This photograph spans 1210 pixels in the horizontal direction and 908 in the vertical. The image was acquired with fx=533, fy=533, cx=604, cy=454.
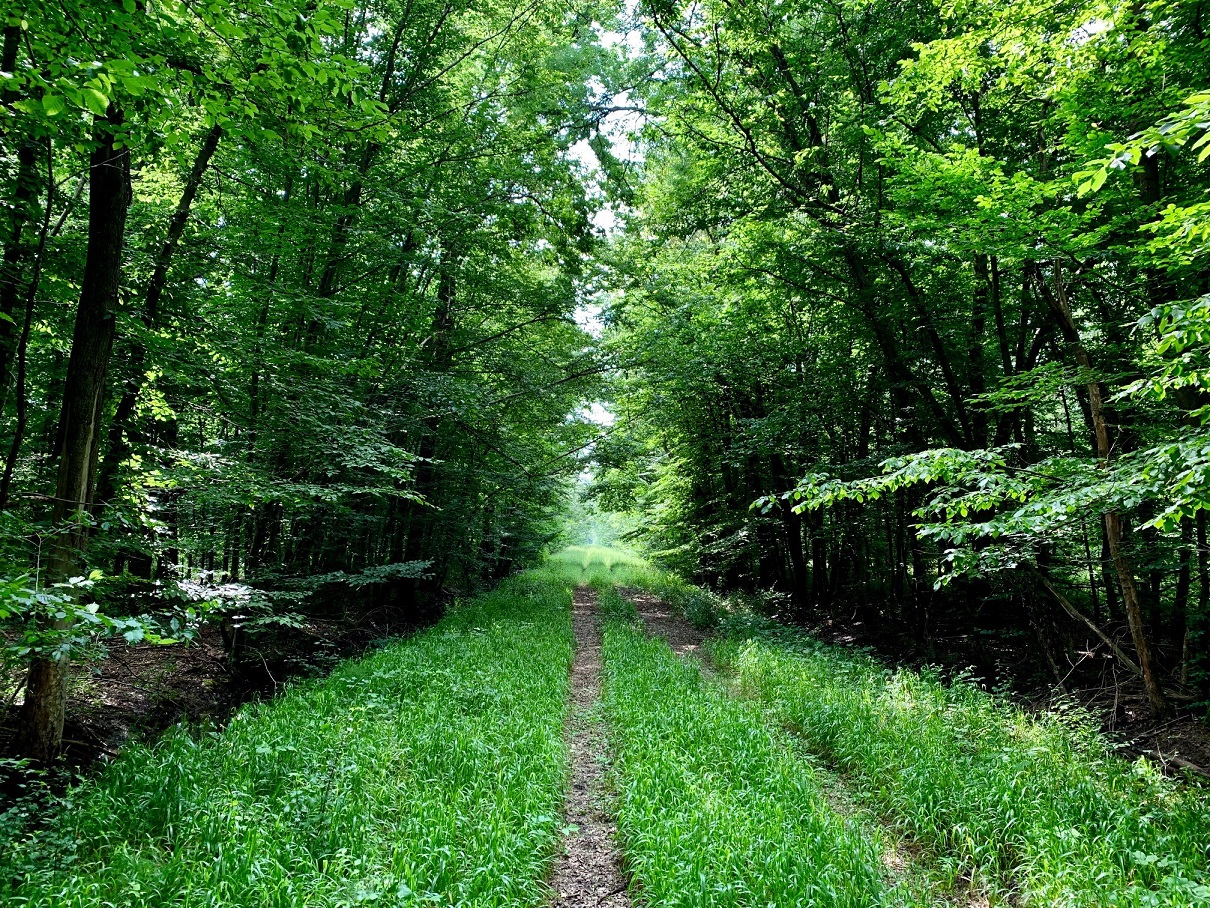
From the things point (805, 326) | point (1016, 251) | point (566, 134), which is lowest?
point (1016, 251)

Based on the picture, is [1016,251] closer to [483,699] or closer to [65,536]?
[483,699]

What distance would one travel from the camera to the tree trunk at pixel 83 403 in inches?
184

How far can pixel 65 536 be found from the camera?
15.3 ft

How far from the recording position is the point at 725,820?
165 inches

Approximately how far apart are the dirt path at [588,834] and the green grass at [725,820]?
6.6 inches

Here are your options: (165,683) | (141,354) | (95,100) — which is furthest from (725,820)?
(165,683)

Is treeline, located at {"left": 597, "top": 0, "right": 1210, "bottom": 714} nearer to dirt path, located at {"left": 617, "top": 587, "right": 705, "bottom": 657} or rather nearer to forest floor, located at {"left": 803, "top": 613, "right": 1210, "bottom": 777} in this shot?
forest floor, located at {"left": 803, "top": 613, "right": 1210, "bottom": 777}

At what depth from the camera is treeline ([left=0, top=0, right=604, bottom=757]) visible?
363 centimetres

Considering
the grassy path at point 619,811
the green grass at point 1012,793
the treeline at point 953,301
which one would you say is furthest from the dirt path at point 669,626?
the grassy path at point 619,811

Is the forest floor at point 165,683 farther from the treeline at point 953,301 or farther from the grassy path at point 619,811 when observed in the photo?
the treeline at point 953,301

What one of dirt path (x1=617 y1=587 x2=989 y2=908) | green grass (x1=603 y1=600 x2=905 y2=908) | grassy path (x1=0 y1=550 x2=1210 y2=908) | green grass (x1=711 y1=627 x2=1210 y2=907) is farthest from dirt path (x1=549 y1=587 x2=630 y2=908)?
green grass (x1=711 y1=627 x2=1210 y2=907)

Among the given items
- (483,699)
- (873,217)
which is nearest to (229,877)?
(483,699)

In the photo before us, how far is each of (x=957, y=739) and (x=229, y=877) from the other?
6.75 meters

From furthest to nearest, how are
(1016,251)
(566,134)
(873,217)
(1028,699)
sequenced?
(566,134) → (873,217) → (1028,699) → (1016,251)
